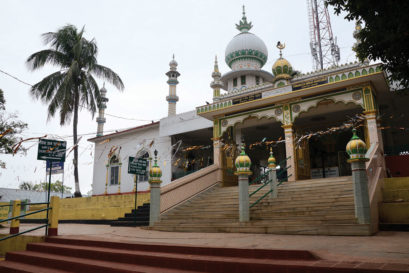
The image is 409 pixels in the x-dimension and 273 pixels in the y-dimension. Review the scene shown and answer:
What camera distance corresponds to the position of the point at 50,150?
883cm

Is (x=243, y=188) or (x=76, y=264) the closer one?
(x=76, y=264)

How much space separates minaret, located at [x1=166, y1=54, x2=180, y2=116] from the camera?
22.9m

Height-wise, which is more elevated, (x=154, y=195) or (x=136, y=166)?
(x=136, y=166)

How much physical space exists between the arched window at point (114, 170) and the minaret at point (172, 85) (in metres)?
4.96

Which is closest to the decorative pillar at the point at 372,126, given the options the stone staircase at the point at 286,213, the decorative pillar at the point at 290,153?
the stone staircase at the point at 286,213

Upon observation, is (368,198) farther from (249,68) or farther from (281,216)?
(249,68)

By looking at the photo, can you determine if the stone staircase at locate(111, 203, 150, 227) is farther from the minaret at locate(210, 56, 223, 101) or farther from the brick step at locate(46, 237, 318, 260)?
the minaret at locate(210, 56, 223, 101)

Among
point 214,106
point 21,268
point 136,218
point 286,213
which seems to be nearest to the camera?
point 21,268

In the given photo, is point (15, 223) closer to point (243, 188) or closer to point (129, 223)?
point (129, 223)

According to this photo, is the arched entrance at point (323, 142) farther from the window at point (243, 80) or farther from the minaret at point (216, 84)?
the window at point (243, 80)

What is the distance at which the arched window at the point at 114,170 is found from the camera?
22.6 metres

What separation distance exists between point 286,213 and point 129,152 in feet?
47.0

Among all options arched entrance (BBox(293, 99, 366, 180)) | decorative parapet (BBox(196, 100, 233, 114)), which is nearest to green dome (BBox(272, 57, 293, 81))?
arched entrance (BBox(293, 99, 366, 180))

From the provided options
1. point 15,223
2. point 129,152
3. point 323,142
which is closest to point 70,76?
point 129,152
